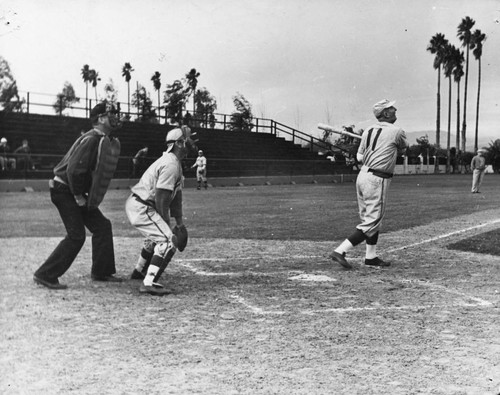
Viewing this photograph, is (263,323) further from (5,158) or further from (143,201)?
(5,158)

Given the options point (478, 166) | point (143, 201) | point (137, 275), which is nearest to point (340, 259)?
point (137, 275)

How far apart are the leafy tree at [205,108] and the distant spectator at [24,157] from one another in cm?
1317

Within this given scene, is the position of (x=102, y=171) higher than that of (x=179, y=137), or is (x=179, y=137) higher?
(x=179, y=137)

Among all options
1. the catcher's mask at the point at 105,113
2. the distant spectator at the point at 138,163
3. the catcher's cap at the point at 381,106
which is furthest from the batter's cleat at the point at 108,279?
the distant spectator at the point at 138,163

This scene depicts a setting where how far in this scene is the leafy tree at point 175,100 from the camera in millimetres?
32844

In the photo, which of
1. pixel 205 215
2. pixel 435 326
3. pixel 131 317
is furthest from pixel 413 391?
pixel 205 215

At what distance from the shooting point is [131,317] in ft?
16.1

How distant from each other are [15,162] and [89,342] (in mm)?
19965

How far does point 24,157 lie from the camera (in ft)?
74.8

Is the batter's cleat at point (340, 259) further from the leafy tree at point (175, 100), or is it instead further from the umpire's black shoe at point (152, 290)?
the leafy tree at point (175, 100)

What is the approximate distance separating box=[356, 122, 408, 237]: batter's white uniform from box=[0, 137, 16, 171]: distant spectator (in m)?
17.3

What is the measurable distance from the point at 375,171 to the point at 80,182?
11.2 ft

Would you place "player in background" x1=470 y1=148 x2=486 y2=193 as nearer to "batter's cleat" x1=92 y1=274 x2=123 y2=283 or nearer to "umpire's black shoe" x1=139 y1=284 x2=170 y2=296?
"batter's cleat" x1=92 y1=274 x2=123 y2=283

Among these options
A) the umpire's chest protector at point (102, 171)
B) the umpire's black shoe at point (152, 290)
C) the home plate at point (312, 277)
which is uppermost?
the umpire's chest protector at point (102, 171)
